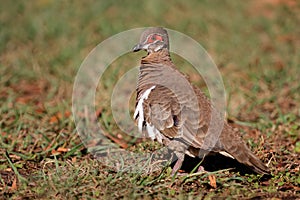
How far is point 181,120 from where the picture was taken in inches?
175

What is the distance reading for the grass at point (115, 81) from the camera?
431cm

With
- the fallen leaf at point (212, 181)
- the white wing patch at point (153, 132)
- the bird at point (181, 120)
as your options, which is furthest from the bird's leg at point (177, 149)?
the fallen leaf at point (212, 181)

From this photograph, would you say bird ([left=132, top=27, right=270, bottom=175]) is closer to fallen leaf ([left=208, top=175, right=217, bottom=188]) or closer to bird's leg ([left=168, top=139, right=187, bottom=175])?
bird's leg ([left=168, top=139, right=187, bottom=175])

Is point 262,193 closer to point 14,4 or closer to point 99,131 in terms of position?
point 99,131

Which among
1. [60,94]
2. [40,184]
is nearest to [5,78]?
[60,94]

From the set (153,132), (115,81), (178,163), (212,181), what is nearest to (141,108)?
(153,132)

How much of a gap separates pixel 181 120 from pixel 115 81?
8.27 ft

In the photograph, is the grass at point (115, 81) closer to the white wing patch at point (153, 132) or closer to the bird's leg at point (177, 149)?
the bird's leg at point (177, 149)

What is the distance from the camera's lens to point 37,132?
5.42m

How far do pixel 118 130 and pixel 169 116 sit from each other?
4.42 ft

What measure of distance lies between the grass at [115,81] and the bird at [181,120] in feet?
0.69

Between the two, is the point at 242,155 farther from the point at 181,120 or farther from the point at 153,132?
the point at 153,132

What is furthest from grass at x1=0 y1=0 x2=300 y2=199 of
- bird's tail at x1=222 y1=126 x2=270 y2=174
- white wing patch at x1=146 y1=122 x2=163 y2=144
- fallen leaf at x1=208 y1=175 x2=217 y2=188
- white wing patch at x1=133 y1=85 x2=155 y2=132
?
white wing patch at x1=133 y1=85 x2=155 y2=132

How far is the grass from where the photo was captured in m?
4.31
